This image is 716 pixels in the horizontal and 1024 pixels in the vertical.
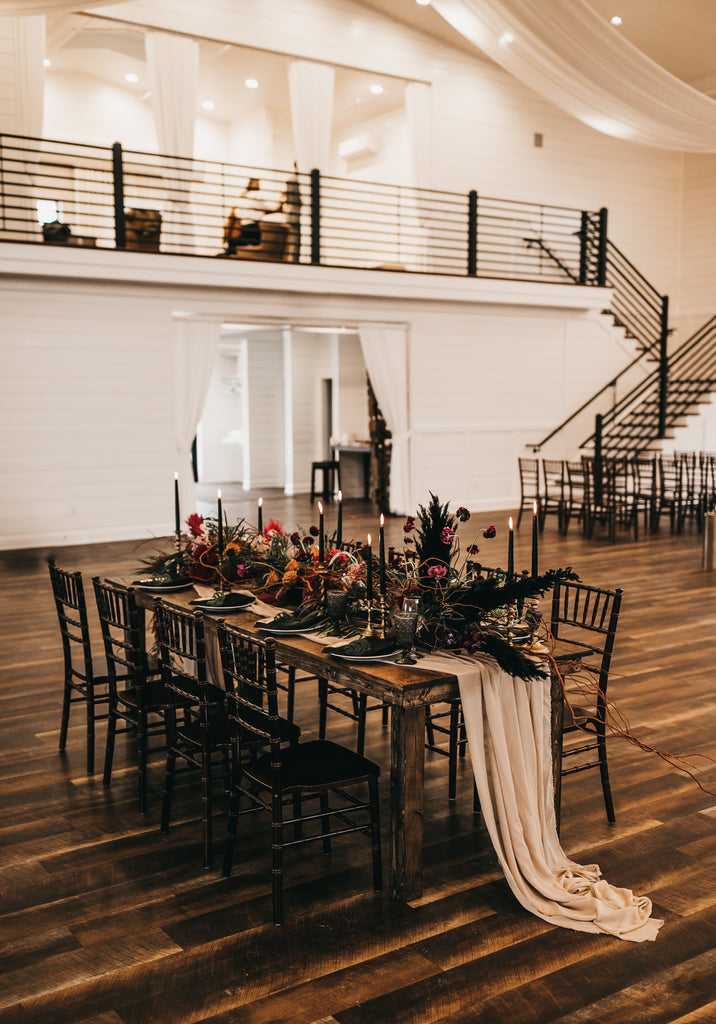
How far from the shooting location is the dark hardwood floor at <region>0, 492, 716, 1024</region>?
97.8 inches

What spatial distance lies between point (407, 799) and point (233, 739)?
0.69 metres

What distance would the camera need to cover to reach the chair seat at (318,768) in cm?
295

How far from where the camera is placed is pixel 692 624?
265 inches

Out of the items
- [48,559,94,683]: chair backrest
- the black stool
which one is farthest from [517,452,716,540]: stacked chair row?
[48,559,94,683]: chair backrest

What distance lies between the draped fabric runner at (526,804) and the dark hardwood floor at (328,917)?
8cm

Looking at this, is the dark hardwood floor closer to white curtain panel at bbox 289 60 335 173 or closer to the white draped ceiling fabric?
the white draped ceiling fabric

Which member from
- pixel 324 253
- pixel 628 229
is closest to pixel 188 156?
pixel 324 253

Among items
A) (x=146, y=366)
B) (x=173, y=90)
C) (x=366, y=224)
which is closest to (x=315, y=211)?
(x=173, y=90)

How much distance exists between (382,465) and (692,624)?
6989 millimetres

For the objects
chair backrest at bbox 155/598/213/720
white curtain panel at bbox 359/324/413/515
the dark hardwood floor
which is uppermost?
white curtain panel at bbox 359/324/413/515

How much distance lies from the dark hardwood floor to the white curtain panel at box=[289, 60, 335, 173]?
32.1ft

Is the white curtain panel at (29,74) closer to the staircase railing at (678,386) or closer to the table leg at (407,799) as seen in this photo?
the staircase railing at (678,386)

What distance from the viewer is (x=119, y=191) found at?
9.95 metres

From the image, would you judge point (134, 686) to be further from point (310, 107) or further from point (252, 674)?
point (310, 107)
